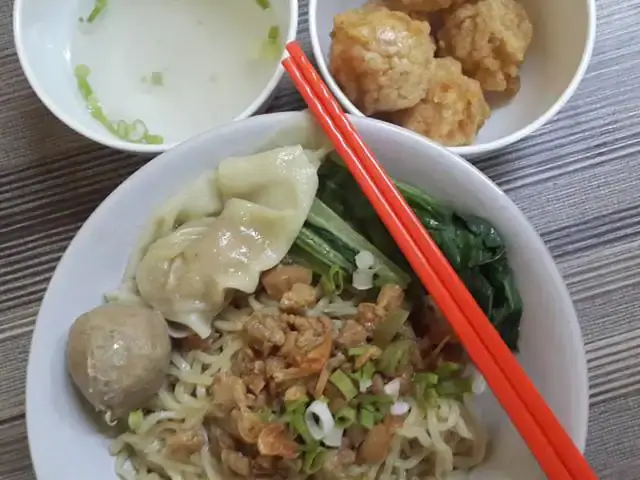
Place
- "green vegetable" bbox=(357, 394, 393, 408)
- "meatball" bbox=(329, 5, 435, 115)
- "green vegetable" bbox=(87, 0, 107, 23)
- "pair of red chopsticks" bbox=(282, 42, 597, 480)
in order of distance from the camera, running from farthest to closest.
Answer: "green vegetable" bbox=(87, 0, 107, 23) → "meatball" bbox=(329, 5, 435, 115) → "green vegetable" bbox=(357, 394, 393, 408) → "pair of red chopsticks" bbox=(282, 42, 597, 480)

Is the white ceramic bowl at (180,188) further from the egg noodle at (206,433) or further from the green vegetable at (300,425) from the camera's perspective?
the green vegetable at (300,425)

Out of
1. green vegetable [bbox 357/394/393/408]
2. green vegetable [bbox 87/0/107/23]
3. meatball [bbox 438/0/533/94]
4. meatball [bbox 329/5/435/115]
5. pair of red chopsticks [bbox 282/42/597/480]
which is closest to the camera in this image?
pair of red chopsticks [bbox 282/42/597/480]

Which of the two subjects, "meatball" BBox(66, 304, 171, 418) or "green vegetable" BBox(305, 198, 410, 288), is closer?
"meatball" BBox(66, 304, 171, 418)

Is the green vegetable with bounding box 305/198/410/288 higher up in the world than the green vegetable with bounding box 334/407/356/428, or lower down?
higher up

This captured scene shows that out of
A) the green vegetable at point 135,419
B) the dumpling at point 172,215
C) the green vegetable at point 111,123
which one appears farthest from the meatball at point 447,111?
the green vegetable at point 135,419

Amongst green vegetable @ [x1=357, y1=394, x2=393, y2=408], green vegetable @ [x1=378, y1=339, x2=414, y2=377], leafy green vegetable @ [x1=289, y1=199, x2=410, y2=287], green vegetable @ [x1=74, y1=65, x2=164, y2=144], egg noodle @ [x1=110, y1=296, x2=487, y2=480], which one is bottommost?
egg noodle @ [x1=110, y1=296, x2=487, y2=480]

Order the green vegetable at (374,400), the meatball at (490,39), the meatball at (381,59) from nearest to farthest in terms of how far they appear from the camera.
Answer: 1. the green vegetable at (374,400)
2. the meatball at (381,59)
3. the meatball at (490,39)

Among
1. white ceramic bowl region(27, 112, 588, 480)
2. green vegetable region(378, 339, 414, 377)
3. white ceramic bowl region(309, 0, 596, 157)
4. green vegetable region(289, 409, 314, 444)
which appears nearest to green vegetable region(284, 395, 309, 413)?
green vegetable region(289, 409, 314, 444)

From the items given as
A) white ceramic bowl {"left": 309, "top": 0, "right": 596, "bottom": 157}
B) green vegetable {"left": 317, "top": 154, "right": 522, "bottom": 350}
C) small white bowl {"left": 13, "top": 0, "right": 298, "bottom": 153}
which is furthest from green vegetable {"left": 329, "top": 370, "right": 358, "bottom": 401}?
small white bowl {"left": 13, "top": 0, "right": 298, "bottom": 153}

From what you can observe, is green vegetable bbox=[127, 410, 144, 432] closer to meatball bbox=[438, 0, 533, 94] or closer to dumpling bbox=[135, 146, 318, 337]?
dumpling bbox=[135, 146, 318, 337]
